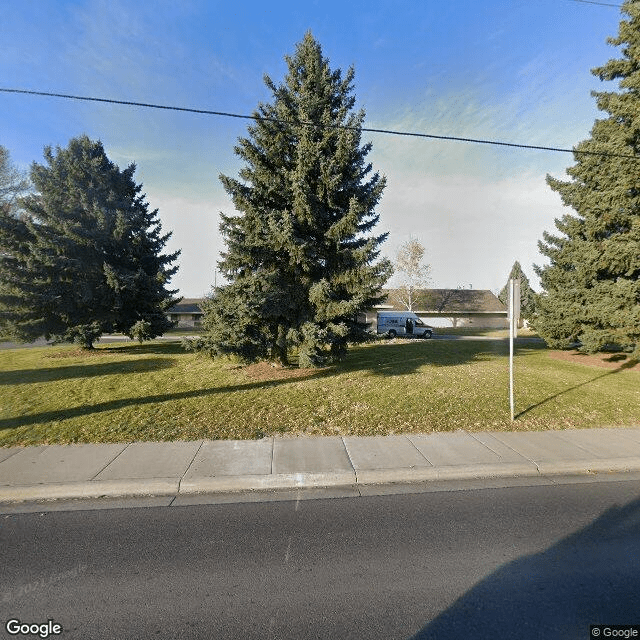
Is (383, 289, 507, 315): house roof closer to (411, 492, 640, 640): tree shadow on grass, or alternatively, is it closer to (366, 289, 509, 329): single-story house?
(366, 289, 509, 329): single-story house

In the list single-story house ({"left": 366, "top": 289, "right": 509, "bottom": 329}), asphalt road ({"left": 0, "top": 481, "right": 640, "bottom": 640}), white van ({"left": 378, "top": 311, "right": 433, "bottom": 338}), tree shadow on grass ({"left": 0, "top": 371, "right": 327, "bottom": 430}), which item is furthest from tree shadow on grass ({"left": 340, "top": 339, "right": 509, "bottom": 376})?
single-story house ({"left": 366, "top": 289, "right": 509, "bottom": 329})

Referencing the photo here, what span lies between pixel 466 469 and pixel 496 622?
2.44 metres

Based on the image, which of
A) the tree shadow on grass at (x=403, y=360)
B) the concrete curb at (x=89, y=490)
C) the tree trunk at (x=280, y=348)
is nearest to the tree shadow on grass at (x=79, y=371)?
the tree trunk at (x=280, y=348)

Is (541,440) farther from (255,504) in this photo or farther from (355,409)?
(255,504)

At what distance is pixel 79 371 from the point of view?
36.8ft

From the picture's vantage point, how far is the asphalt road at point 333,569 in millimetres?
2381

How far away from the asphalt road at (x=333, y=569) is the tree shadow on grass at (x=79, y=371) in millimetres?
7898

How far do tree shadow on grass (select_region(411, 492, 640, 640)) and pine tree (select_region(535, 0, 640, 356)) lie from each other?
39.3ft

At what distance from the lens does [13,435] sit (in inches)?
224

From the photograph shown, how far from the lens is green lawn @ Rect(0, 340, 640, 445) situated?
241 inches

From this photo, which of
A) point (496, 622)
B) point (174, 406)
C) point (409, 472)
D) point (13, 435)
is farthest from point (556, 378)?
point (13, 435)

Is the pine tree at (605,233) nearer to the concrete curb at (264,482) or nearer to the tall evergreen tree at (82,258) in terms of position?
the concrete curb at (264,482)

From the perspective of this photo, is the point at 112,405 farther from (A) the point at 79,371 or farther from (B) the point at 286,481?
(A) the point at 79,371

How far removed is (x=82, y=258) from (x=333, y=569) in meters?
18.0
